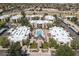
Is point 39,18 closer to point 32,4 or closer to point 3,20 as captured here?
point 32,4

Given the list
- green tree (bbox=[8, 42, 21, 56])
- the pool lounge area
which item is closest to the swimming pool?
the pool lounge area

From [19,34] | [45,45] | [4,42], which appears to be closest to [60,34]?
[45,45]

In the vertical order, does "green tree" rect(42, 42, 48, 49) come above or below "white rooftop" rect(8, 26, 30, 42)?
below

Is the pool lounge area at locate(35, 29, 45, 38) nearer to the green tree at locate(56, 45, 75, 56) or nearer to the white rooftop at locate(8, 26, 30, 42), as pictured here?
the white rooftop at locate(8, 26, 30, 42)

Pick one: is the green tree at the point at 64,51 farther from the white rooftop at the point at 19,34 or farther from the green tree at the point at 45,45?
the white rooftop at the point at 19,34

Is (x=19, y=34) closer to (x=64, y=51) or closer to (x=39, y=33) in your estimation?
(x=39, y=33)

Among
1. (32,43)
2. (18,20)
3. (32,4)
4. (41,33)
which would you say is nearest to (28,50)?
(32,43)
